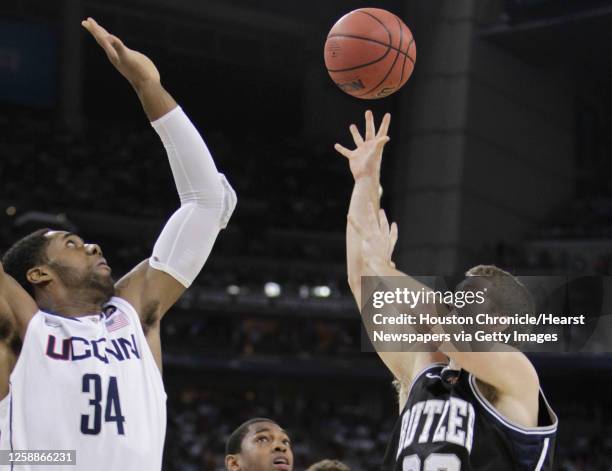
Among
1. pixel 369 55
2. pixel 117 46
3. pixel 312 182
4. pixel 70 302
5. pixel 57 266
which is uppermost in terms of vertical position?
pixel 312 182

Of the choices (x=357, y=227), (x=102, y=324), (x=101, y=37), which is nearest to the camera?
(x=101, y=37)

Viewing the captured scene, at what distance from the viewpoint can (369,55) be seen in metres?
5.52

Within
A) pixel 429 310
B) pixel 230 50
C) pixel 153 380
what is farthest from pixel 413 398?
pixel 230 50

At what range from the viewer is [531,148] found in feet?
81.4

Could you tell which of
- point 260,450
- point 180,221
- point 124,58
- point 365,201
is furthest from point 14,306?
point 260,450

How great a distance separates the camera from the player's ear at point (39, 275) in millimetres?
3506

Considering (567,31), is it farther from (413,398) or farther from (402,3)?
(413,398)

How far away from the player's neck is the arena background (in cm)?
1578

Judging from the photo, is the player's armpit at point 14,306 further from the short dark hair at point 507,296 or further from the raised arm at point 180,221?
the short dark hair at point 507,296

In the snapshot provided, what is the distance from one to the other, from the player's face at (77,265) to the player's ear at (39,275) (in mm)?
24

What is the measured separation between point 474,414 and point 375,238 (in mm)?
741

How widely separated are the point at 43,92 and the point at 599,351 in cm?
1558

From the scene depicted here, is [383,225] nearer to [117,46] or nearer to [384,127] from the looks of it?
[384,127]

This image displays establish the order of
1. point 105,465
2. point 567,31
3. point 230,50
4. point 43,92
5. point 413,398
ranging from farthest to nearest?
point 230,50 < point 43,92 < point 567,31 < point 413,398 < point 105,465
